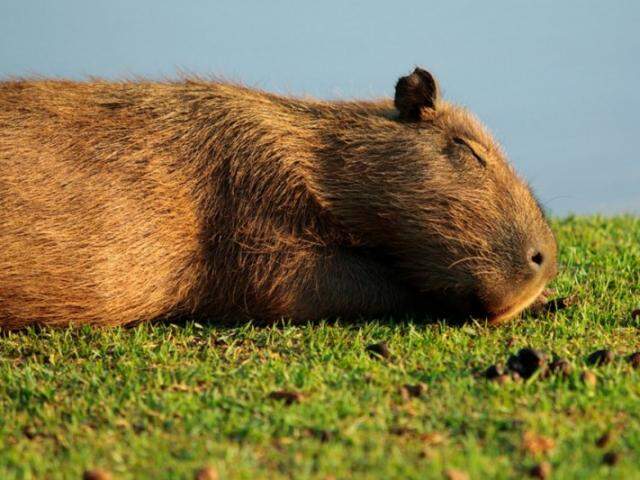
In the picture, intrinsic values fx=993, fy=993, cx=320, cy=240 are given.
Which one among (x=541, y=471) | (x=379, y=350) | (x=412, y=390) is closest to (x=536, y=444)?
(x=541, y=471)

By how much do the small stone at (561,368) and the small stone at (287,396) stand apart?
55.3 inches

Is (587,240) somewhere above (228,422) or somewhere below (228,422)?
above

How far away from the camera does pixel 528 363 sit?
540 centimetres

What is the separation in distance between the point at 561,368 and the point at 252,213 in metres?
2.64

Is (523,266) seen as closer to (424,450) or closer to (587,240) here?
(424,450)

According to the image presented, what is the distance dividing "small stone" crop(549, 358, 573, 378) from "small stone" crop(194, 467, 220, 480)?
7.22 ft

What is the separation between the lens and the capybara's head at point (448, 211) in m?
6.77

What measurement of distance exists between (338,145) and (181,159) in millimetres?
1146

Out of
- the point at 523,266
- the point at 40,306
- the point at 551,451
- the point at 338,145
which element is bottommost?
the point at 40,306

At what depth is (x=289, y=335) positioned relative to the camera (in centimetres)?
667

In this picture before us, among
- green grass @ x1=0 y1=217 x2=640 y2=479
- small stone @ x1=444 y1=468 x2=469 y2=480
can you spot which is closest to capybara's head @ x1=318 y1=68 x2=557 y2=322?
green grass @ x1=0 y1=217 x2=640 y2=479

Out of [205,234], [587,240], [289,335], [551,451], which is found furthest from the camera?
[587,240]

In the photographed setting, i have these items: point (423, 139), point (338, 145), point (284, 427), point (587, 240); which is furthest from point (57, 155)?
point (587, 240)

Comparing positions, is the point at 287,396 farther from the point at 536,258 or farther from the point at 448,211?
the point at 536,258
